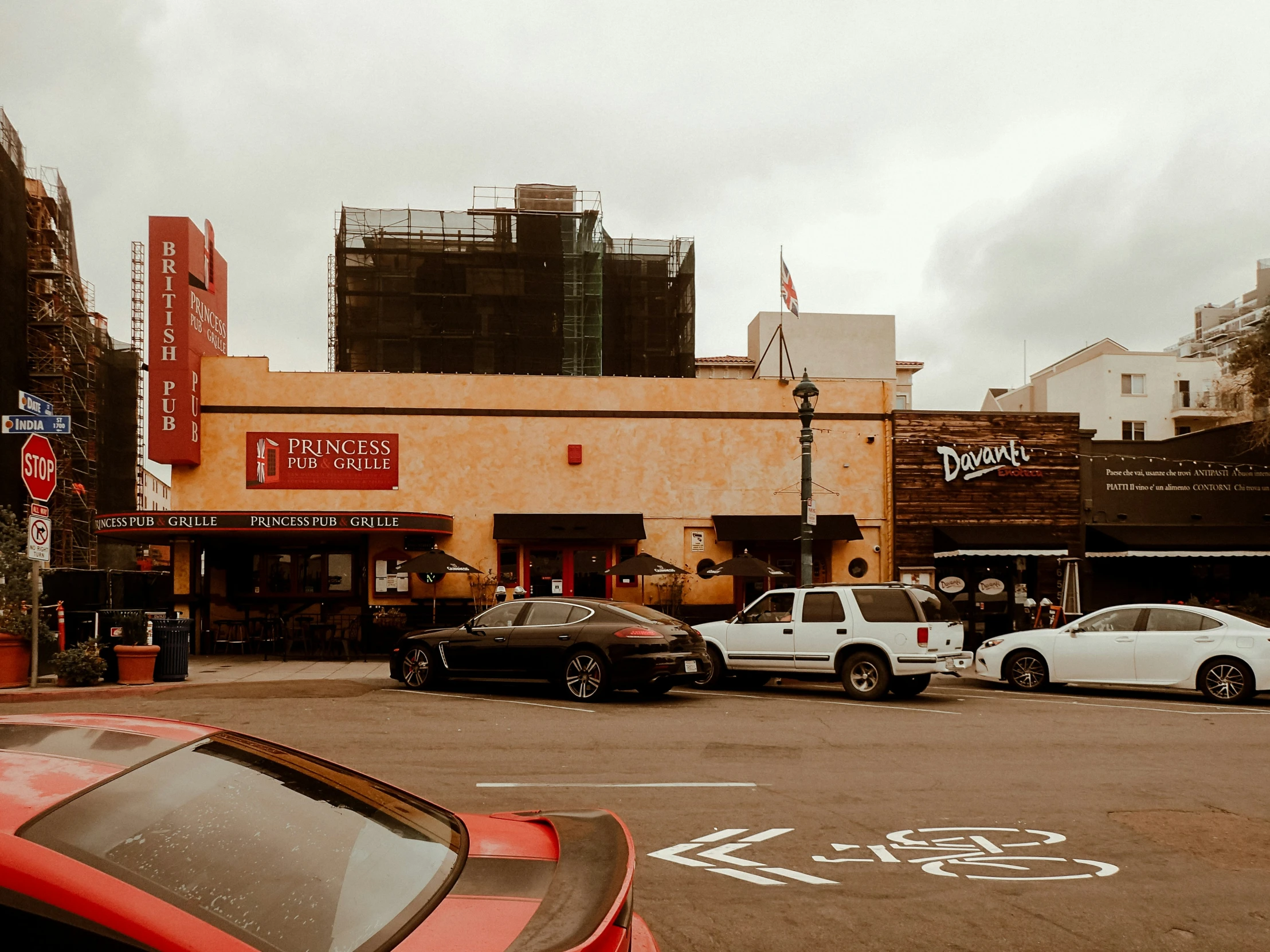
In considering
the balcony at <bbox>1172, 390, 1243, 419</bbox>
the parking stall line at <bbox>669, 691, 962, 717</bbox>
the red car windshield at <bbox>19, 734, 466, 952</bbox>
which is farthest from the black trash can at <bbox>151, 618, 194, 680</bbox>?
the balcony at <bbox>1172, 390, 1243, 419</bbox>

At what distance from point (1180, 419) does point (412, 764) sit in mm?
51813

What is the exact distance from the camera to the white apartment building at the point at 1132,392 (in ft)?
171

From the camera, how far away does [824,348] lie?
49.5 metres

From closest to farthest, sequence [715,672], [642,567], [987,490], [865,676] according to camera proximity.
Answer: [865,676]
[715,672]
[642,567]
[987,490]

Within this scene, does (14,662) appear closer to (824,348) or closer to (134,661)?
(134,661)

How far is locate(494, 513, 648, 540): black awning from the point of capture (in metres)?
24.9

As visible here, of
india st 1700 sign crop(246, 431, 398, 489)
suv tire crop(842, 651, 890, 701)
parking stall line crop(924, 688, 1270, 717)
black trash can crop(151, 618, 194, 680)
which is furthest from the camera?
india st 1700 sign crop(246, 431, 398, 489)

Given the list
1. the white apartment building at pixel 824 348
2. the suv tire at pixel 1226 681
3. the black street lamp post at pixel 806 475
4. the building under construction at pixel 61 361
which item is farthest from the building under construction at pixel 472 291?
the suv tire at pixel 1226 681

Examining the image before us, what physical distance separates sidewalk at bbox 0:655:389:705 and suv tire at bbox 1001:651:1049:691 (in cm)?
1062

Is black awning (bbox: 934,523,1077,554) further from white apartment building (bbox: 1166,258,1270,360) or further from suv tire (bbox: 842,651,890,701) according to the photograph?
white apartment building (bbox: 1166,258,1270,360)

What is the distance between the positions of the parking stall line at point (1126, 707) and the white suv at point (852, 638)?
40.8 inches

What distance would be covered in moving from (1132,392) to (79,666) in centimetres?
5058

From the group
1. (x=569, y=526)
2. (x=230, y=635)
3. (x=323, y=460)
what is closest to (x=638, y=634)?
(x=569, y=526)

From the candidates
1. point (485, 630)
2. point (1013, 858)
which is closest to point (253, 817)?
point (1013, 858)
